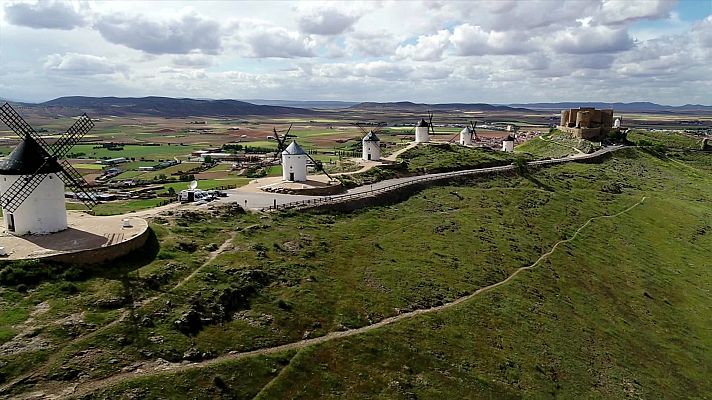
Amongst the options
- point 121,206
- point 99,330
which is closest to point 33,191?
point 99,330

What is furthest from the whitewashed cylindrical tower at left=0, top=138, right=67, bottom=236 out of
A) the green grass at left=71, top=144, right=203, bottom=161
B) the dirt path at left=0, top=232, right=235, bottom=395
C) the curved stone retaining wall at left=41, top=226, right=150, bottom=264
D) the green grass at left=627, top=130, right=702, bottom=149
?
the green grass at left=627, top=130, right=702, bottom=149

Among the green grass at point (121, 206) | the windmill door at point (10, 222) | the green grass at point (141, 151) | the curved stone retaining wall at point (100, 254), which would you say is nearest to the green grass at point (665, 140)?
the green grass at point (121, 206)

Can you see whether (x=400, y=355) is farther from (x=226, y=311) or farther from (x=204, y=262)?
(x=204, y=262)

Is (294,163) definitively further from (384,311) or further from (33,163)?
(33,163)

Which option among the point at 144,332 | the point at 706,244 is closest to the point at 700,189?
the point at 706,244

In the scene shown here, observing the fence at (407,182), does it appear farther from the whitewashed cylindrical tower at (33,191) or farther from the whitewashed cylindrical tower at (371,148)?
the whitewashed cylindrical tower at (33,191)

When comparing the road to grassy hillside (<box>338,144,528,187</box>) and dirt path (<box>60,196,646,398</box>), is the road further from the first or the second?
dirt path (<box>60,196,646,398</box>)
